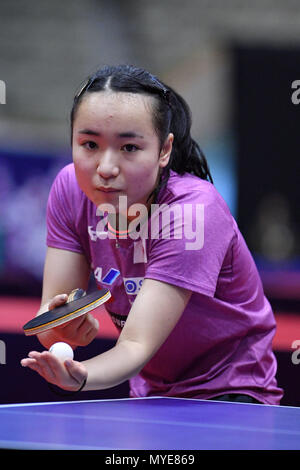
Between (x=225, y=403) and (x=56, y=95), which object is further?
(x=56, y=95)

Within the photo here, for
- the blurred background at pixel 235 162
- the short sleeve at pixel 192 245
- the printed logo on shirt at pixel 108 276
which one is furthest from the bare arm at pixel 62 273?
the blurred background at pixel 235 162

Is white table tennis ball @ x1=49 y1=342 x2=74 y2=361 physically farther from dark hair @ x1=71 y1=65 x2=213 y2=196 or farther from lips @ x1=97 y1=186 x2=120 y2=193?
dark hair @ x1=71 y1=65 x2=213 y2=196

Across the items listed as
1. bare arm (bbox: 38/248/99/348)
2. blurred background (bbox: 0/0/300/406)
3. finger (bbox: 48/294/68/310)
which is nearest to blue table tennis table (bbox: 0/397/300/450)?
finger (bbox: 48/294/68/310)

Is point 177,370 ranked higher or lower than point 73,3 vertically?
lower

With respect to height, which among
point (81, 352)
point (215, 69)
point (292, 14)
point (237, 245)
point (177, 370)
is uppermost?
point (292, 14)

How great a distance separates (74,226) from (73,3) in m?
6.15

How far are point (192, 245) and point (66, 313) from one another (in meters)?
0.33

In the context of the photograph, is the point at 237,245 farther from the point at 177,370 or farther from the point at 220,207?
the point at 177,370

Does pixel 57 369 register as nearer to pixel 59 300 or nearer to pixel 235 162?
pixel 59 300

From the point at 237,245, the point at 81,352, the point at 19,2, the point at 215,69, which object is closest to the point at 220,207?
the point at 237,245

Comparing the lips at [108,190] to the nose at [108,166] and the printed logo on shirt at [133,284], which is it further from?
the printed logo on shirt at [133,284]

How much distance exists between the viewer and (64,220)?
6.88ft

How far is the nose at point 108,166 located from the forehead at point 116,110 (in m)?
0.07

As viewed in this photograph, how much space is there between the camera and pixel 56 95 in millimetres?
7719
